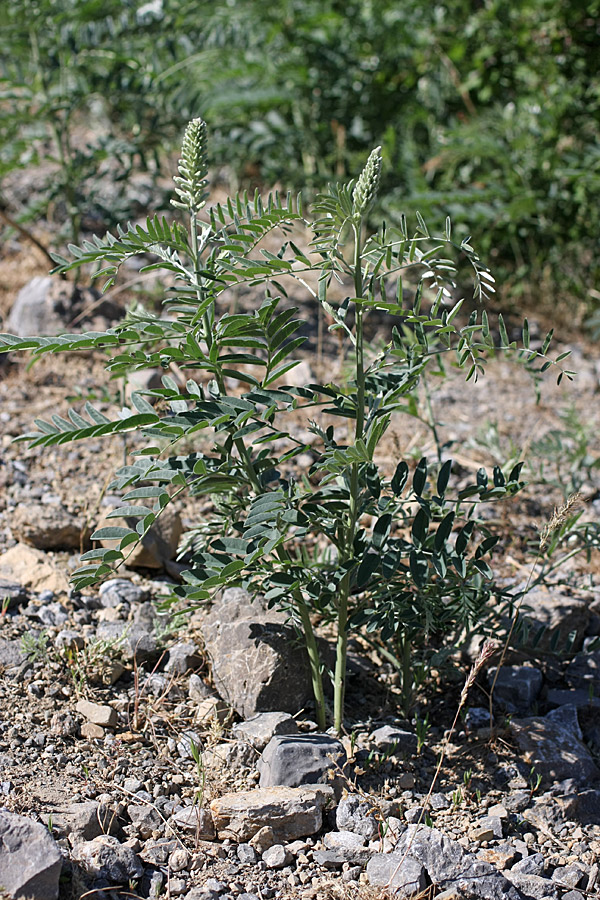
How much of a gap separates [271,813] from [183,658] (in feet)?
1.97

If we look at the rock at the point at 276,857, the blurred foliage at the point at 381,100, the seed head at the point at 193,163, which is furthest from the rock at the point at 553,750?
the blurred foliage at the point at 381,100

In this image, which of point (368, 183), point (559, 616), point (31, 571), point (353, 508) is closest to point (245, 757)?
point (353, 508)

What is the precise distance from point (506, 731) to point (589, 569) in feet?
3.14

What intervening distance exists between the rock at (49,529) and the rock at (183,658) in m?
0.54

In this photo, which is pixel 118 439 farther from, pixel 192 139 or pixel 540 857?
pixel 540 857

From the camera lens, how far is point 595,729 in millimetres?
2502

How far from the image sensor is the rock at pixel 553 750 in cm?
229

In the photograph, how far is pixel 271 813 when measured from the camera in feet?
6.52

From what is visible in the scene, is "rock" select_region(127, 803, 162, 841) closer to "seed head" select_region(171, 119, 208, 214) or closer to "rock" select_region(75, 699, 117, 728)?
→ "rock" select_region(75, 699, 117, 728)

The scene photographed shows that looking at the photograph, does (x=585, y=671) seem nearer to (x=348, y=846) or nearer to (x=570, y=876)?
(x=570, y=876)

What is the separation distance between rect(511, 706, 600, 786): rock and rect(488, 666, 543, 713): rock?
126 mm

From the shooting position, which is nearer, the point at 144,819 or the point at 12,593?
the point at 144,819

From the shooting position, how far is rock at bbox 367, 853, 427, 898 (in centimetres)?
187

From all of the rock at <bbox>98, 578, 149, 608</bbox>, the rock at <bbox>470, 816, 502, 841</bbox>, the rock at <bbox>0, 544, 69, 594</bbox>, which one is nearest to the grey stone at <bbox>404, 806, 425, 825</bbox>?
the rock at <bbox>470, 816, 502, 841</bbox>
